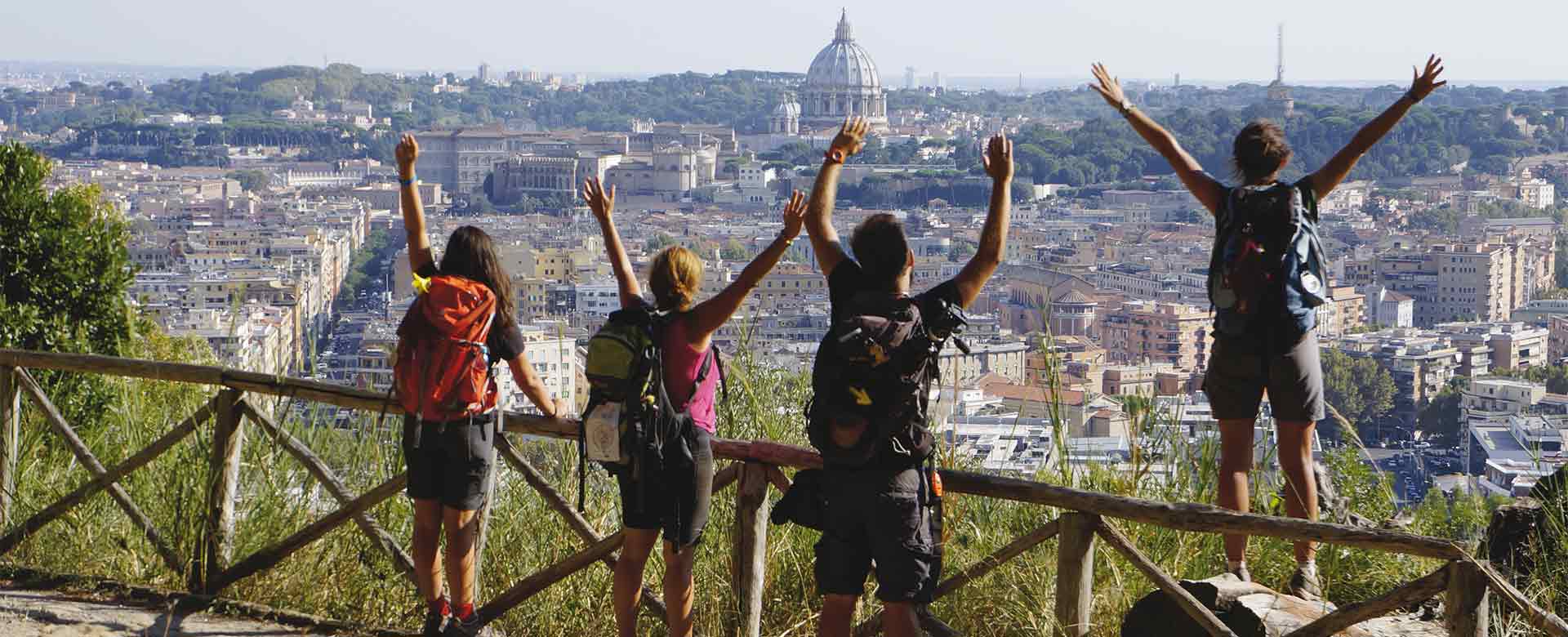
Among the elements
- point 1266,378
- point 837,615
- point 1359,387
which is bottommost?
point 1359,387

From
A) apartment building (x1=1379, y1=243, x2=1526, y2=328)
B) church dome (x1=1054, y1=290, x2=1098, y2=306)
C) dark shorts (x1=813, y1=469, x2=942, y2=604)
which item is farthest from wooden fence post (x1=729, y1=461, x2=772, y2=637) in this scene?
apartment building (x1=1379, y1=243, x2=1526, y2=328)

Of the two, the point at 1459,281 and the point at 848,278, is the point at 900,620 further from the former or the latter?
the point at 1459,281

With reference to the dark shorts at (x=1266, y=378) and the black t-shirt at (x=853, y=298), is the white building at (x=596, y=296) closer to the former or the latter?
the dark shorts at (x=1266, y=378)

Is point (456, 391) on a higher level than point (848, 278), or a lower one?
lower

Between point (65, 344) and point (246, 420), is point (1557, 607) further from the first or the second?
point (65, 344)

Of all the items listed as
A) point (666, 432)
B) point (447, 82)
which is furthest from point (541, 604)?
point (447, 82)

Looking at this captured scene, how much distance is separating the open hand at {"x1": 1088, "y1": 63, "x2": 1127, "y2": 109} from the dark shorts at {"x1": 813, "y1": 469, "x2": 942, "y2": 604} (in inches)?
27.2

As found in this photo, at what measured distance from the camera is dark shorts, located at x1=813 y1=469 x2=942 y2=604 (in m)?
1.76

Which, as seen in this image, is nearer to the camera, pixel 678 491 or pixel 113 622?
pixel 678 491

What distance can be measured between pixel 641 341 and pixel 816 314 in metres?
26.1

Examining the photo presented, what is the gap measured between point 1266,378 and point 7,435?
1.74m

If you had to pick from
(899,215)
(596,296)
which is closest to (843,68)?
(596,296)

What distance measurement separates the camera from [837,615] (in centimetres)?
184

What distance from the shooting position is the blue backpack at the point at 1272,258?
6.49 ft
